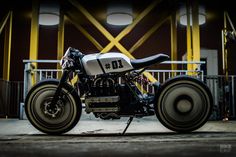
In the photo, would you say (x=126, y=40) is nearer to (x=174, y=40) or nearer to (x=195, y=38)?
(x=174, y=40)

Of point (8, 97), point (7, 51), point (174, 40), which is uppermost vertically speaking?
point (174, 40)

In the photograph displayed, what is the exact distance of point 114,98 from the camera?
4.29m

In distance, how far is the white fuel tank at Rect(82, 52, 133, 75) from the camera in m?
4.23

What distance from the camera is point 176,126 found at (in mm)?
4273

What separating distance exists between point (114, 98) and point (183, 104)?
88 cm

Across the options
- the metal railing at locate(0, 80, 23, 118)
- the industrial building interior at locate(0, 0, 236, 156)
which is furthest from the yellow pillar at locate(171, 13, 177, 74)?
the metal railing at locate(0, 80, 23, 118)

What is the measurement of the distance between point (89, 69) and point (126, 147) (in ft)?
4.96

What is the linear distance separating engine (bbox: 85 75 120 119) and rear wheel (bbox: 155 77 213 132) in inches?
21.4

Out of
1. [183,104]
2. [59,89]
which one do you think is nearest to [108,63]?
[59,89]

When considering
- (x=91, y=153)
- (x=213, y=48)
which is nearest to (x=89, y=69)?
(x=91, y=153)

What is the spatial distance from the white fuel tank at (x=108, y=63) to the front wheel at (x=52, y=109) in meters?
0.45

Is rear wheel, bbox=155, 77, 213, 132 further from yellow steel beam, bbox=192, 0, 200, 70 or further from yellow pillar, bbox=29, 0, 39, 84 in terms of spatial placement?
yellow pillar, bbox=29, 0, 39, 84

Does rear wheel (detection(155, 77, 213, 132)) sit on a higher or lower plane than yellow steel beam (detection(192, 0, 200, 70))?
lower

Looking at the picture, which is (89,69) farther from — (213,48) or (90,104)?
(213,48)
